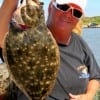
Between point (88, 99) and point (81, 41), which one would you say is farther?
point (81, 41)

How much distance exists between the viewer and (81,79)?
3.66m

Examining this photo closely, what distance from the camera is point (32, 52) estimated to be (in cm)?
267

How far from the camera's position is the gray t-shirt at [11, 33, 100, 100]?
11.8ft

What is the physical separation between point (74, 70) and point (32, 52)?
1.05 m

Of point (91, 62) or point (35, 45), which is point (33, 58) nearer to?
point (35, 45)

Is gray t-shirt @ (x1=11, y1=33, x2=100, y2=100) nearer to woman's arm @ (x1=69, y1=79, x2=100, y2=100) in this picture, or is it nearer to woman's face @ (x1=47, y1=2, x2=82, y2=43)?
woman's arm @ (x1=69, y1=79, x2=100, y2=100)

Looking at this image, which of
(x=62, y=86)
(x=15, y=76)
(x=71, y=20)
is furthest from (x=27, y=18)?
(x=62, y=86)

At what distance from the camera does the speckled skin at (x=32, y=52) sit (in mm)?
2674

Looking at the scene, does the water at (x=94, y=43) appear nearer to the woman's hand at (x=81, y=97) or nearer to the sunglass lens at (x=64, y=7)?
the woman's hand at (x=81, y=97)

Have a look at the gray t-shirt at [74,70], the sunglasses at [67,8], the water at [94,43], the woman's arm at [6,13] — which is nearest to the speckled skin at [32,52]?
the woman's arm at [6,13]

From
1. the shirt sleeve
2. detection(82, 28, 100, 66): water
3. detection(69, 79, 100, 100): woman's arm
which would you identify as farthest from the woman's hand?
detection(82, 28, 100, 66): water

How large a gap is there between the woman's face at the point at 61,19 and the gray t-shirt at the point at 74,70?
0.65 ft

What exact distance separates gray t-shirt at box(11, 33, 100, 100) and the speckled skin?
0.79m

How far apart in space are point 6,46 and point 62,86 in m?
1.03
